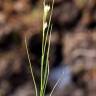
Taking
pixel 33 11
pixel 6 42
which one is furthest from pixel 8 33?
pixel 33 11

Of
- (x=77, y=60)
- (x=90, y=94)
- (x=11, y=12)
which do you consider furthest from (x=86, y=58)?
(x=11, y=12)

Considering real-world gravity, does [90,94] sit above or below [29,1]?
below

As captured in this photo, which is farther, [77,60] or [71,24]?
[71,24]

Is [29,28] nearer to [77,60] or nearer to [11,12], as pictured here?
[11,12]

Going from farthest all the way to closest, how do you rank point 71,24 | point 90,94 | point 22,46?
point 71,24 < point 22,46 < point 90,94

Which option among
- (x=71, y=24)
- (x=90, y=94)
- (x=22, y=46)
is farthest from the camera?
(x=71, y=24)

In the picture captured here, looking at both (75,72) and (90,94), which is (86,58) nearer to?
(75,72)
